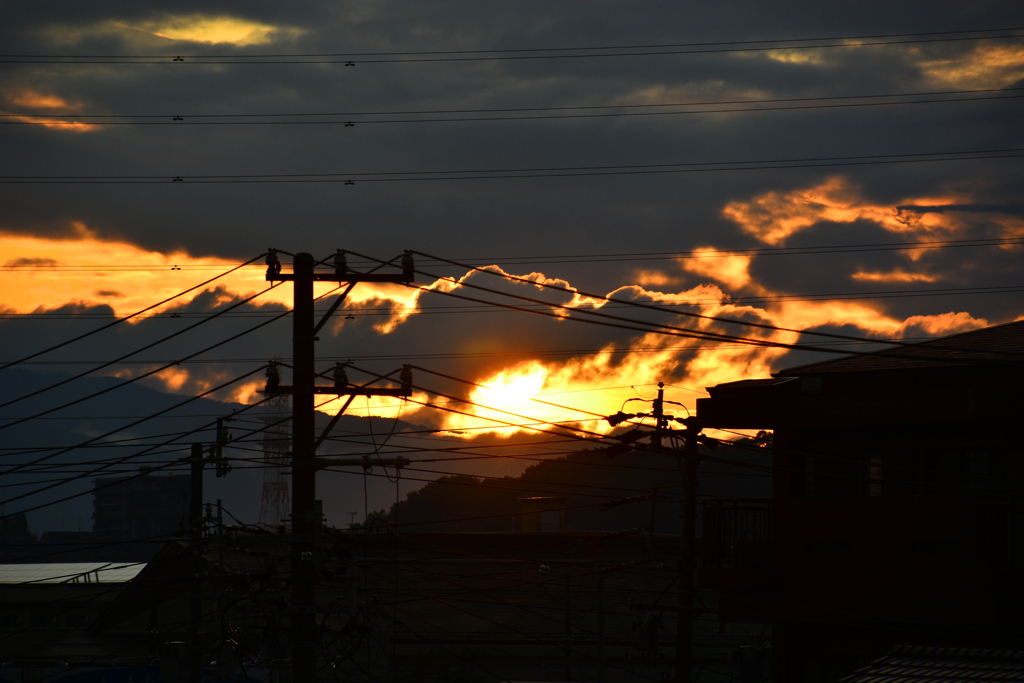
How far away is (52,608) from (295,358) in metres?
55.6

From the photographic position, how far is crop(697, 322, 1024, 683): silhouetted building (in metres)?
23.9

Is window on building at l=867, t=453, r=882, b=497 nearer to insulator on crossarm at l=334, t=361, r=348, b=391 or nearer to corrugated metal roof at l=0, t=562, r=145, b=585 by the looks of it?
insulator on crossarm at l=334, t=361, r=348, b=391

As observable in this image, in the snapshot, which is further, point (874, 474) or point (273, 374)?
point (874, 474)

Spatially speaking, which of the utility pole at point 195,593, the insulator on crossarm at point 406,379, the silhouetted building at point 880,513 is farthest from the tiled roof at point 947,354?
the utility pole at point 195,593

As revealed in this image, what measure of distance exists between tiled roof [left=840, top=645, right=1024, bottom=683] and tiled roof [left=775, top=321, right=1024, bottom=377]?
7804 millimetres

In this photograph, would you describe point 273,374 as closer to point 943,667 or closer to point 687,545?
point 687,545

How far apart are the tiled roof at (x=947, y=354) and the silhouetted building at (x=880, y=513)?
11cm

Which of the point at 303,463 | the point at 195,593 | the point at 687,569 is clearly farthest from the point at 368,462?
the point at 195,593

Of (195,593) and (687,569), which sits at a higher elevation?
(687,569)

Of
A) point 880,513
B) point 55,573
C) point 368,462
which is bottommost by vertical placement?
point 55,573

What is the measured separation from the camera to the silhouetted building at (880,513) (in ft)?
78.4

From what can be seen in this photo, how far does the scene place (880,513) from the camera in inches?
984

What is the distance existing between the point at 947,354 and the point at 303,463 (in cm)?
1931

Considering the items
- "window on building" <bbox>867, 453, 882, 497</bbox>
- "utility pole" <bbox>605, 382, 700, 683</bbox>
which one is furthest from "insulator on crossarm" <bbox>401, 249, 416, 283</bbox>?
"window on building" <bbox>867, 453, 882, 497</bbox>
